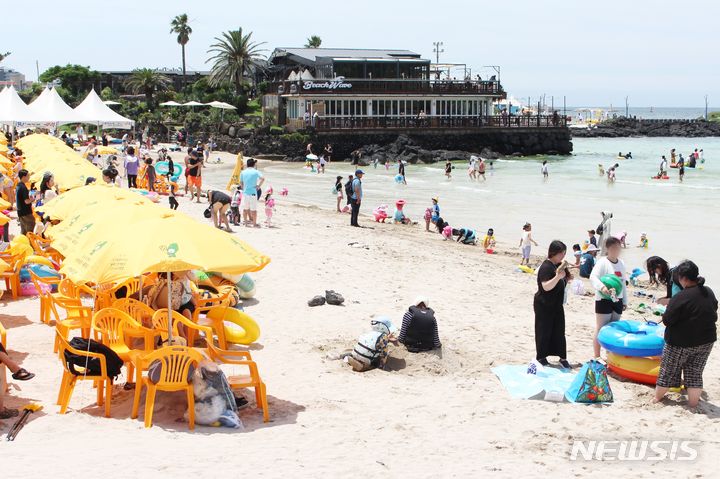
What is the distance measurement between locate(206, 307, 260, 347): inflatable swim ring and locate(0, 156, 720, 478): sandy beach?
0.75 feet

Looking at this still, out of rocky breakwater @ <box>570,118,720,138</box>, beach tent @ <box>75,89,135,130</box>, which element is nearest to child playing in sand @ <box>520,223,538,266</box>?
beach tent @ <box>75,89,135,130</box>

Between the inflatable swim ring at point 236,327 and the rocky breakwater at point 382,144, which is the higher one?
the rocky breakwater at point 382,144

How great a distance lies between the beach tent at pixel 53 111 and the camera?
26.4m

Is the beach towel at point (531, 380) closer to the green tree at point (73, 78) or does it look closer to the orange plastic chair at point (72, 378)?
the orange plastic chair at point (72, 378)

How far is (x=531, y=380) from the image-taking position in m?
7.68

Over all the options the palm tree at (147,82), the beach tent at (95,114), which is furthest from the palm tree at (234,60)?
the beach tent at (95,114)

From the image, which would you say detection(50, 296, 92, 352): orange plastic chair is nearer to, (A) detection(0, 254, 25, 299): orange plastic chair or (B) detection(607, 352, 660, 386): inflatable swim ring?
(A) detection(0, 254, 25, 299): orange plastic chair

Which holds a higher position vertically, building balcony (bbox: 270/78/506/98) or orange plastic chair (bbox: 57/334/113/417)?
building balcony (bbox: 270/78/506/98)

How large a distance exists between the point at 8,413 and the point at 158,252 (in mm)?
1708

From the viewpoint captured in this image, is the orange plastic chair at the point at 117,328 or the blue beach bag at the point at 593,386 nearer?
the orange plastic chair at the point at 117,328

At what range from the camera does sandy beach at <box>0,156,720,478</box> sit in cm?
557

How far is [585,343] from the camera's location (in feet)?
A: 30.9

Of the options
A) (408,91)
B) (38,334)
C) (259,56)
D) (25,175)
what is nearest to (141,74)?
(259,56)

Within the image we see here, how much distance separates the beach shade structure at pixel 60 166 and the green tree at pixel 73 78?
2518 inches
